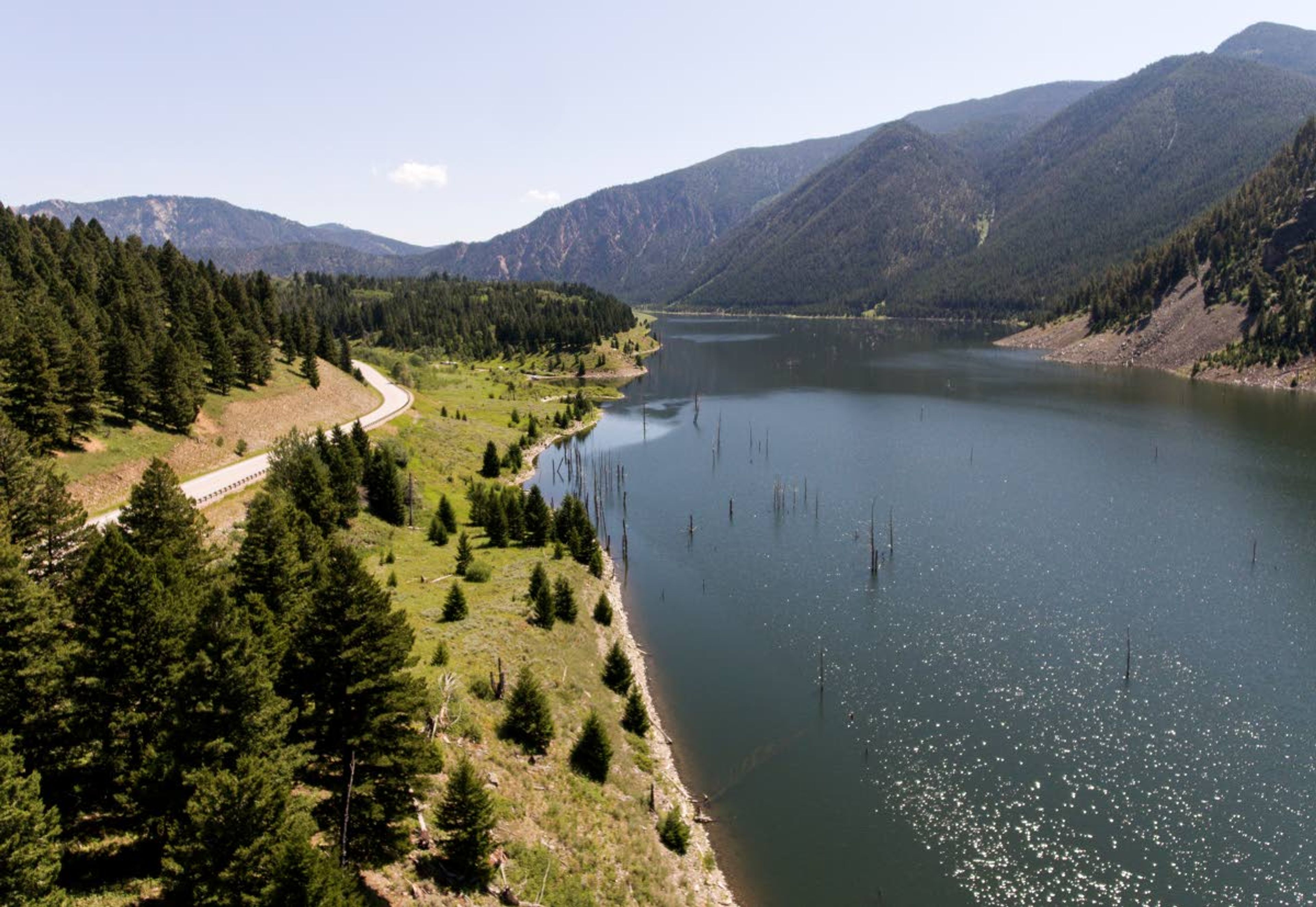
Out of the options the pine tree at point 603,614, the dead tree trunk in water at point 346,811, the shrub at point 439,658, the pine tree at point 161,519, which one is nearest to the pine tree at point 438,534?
the pine tree at point 603,614

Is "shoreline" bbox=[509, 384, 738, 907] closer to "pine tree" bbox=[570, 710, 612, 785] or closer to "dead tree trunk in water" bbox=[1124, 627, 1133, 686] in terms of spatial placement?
"pine tree" bbox=[570, 710, 612, 785]

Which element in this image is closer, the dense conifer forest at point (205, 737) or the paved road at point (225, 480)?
the dense conifer forest at point (205, 737)

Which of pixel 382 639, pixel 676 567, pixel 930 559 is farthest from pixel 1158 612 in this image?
pixel 382 639

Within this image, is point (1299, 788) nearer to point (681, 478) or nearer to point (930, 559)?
point (930, 559)

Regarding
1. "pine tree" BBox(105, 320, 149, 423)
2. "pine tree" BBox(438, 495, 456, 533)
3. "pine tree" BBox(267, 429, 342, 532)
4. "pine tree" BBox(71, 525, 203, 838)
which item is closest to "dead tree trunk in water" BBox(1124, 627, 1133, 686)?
"pine tree" BBox(71, 525, 203, 838)

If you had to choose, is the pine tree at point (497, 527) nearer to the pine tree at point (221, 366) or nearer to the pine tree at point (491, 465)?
the pine tree at point (491, 465)

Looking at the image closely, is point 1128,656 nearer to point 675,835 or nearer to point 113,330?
point 675,835

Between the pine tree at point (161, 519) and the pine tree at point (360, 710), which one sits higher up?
the pine tree at point (161, 519)
